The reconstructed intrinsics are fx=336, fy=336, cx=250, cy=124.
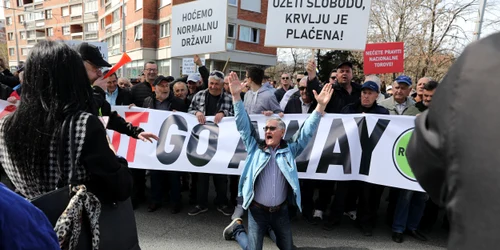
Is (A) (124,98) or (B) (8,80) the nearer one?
(A) (124,98)

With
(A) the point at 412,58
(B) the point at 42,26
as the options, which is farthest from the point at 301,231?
(B) the point at 42,26

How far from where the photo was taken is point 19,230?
0.91m

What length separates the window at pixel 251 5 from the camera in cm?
2961

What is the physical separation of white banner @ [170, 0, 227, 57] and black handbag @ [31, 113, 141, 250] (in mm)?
4172

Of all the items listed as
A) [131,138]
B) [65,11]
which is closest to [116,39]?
[65,11]

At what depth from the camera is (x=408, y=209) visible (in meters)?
4.21

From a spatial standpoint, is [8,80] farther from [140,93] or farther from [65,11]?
[65,11]

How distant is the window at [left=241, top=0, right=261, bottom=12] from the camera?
97.2 ft

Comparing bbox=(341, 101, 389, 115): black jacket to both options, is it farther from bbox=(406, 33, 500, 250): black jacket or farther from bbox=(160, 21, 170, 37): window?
bbox=(160, 21, 170, 37): window

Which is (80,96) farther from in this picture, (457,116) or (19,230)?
(457,116)

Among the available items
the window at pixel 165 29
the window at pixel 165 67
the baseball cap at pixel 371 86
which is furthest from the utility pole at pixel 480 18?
the window at pixel 165 29

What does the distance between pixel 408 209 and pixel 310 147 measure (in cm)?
143

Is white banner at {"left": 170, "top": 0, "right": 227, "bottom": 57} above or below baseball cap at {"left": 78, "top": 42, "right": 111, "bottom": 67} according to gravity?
above

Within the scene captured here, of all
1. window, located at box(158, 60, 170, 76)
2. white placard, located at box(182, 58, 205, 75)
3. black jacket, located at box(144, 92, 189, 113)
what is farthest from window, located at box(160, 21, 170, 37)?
black jacket, located at box(144, 92, 189, 113)
